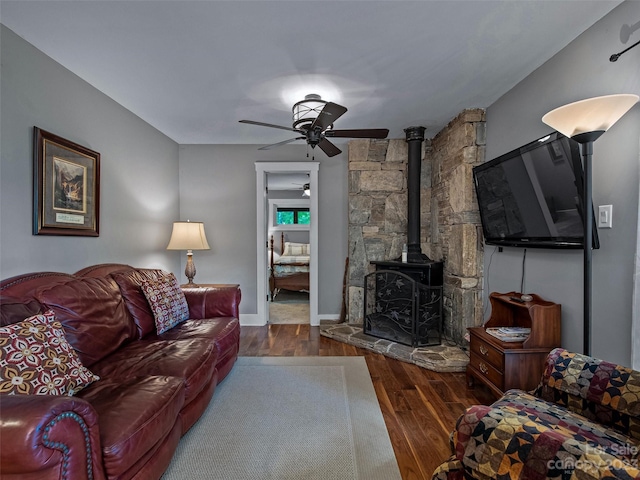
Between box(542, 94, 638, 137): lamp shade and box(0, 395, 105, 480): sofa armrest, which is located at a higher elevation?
box(542, 94, 638, 137): lamp shade

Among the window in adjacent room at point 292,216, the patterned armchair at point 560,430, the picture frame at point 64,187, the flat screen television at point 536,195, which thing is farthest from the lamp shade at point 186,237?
the window in adjacent room at point 292,216

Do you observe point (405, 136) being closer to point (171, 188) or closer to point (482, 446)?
point (171, 188)

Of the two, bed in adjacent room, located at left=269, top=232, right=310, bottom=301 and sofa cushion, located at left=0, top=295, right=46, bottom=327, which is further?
bed in adjacent room, located at left=269, top=232, right=310, bottom=301

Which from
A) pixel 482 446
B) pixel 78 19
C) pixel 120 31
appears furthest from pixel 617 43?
pixel 78 19

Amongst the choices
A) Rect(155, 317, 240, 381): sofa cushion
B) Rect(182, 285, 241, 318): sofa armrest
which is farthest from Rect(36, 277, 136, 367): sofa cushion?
Rect(182, 285, 241, 318): sofa armrest

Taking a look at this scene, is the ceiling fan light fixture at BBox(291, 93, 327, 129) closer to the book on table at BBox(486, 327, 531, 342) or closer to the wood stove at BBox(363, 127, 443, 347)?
the wood stove at BBox(363, 127, 443, 347)

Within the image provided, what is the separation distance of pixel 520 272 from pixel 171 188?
406 centimetres

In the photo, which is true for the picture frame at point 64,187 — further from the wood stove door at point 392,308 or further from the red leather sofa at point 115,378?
the wood stove door at point 392,308

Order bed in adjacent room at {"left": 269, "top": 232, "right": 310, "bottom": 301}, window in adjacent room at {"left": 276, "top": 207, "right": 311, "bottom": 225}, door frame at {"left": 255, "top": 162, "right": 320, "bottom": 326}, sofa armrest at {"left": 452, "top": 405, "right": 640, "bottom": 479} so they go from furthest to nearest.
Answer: window in adjacent room at {"left": 276, "top": 207, "right": 311, "bottom": 225}
bed in adjacent room at {"left": 269, "top": 232, "right": 310, "bottom": 301}
door frame at {"left": 255, "top": 162, "right": 320, "bottom": 326}
sofa armrest at {"left": 452, "top": 405, "right": 640, "bottom": 479}

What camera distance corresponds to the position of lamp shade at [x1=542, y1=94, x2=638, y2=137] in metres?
1.40

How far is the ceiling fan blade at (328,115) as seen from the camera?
2.03m

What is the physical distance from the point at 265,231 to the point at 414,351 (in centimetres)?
244

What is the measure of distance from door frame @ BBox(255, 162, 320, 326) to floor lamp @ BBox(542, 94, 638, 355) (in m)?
2.87

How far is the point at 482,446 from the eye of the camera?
1002 mm
